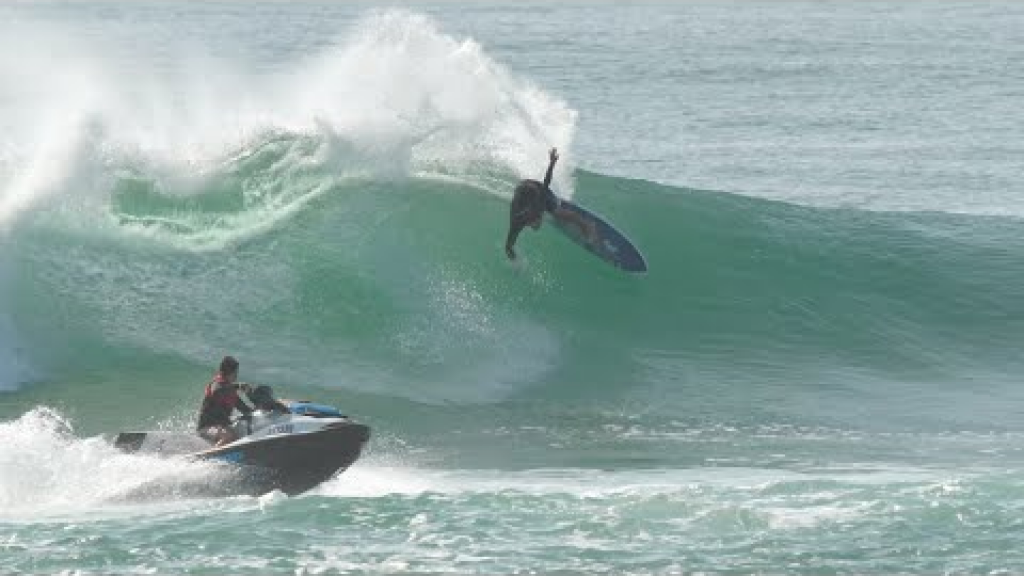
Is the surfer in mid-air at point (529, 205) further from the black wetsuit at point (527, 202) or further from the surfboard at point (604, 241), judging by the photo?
the surfboard at point (604, 241)

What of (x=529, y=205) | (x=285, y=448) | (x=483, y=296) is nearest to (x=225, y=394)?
(x=285, y=448)

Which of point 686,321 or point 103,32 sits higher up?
point 103,32

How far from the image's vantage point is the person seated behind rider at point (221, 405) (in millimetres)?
13617

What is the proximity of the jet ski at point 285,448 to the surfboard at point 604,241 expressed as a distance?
6.26 metres

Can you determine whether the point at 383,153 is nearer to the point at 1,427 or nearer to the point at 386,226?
the point at 386,226

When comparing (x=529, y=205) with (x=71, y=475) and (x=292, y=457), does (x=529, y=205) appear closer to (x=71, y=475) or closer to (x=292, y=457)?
(x=292, y=457)

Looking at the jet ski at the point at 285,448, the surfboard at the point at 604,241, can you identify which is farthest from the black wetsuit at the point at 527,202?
the jet ski at the point at 285,448

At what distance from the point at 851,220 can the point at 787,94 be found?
77.7 feet

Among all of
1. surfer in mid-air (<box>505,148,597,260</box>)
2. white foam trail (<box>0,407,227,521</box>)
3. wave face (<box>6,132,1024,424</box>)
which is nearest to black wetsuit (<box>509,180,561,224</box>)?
surfer in mid-air (<box>505,148,597,260</box>)

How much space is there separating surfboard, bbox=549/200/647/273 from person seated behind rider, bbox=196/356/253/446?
21.0ft

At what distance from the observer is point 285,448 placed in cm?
1339

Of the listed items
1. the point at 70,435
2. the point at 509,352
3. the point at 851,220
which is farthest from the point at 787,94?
the point at 70,435

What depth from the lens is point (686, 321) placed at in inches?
791

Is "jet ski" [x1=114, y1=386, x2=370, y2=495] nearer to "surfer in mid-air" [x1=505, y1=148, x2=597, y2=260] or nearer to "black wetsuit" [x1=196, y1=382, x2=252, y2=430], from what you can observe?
"black wetsuit" [x1=196, y1=382, x2=252, y2=430]
